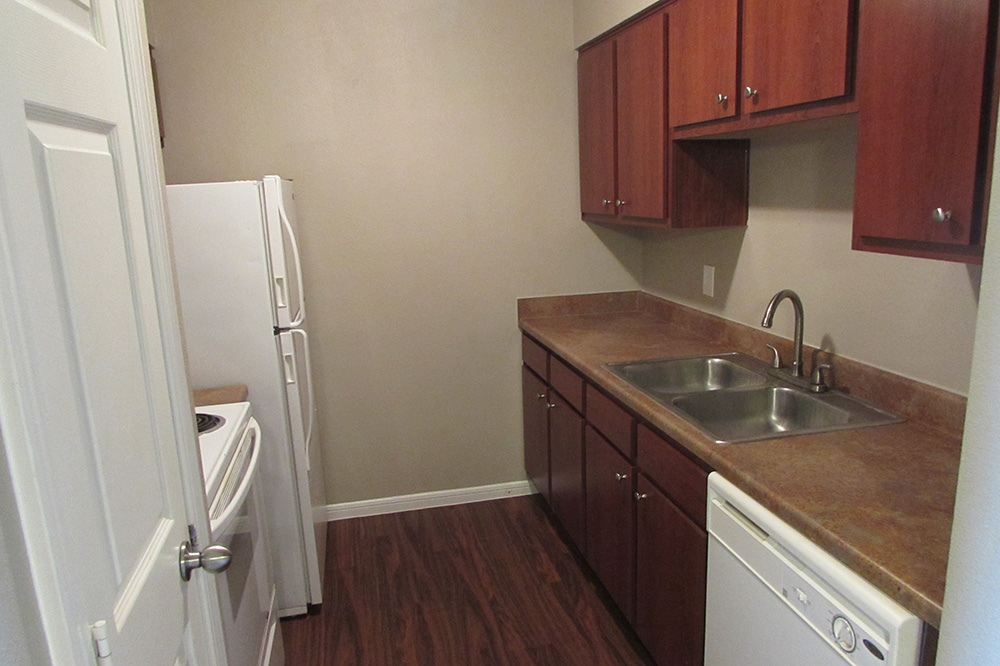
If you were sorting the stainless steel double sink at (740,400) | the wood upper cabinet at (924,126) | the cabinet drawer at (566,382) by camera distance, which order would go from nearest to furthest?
the wood upper cabinet at (924,126) → the stainless steel double sink at (740,400) → the cabinet drawer at (566,382)

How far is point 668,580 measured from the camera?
6.44ft

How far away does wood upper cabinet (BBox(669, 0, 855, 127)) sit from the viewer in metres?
1.62

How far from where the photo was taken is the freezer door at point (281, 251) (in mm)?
2428

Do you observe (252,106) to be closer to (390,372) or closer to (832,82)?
(390,372)

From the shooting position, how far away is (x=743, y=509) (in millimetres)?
1523

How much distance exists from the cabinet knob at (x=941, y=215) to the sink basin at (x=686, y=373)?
45.5 inches

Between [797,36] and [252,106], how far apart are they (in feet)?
7.26

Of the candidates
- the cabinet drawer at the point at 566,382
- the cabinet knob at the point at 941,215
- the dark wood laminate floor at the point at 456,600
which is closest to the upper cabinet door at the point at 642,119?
the cabinet drawer at the point at 566,382

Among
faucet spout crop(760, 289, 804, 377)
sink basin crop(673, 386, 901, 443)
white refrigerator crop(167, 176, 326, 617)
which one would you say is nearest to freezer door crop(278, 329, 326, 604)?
white refrigerator crop(167, 176, 326, 617)

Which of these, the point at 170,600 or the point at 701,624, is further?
the point at 701,624

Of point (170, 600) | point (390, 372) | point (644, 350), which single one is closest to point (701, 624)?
point (644, 350)

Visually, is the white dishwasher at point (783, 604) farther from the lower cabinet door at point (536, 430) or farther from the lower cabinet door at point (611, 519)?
the lower cabinet door at point (536, 430)

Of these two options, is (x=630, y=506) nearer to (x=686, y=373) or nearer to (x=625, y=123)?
(x=686, y=373)

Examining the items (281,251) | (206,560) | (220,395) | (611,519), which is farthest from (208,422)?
(611,519)
